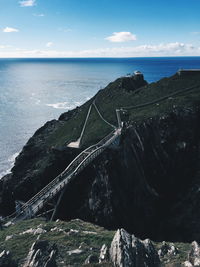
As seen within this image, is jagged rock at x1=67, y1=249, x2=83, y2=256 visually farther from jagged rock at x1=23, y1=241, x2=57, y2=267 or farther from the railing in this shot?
the railing

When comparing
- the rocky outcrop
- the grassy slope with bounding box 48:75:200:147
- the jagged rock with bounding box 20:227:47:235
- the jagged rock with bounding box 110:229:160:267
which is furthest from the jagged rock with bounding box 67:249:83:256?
the grassy slope with bounding box 48:75:200:147

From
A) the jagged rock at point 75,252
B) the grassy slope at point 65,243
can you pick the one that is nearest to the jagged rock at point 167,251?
the grassy slope at point 65,243

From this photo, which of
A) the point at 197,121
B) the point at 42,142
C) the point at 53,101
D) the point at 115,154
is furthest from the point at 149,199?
the point at 53,101

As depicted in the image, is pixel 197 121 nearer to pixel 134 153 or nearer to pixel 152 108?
pixel 152 108

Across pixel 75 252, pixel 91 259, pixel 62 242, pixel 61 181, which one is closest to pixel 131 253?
pixel 91 259

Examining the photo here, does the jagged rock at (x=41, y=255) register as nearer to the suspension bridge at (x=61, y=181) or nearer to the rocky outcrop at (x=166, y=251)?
the rocky outcrop at (x=166, y=251)
